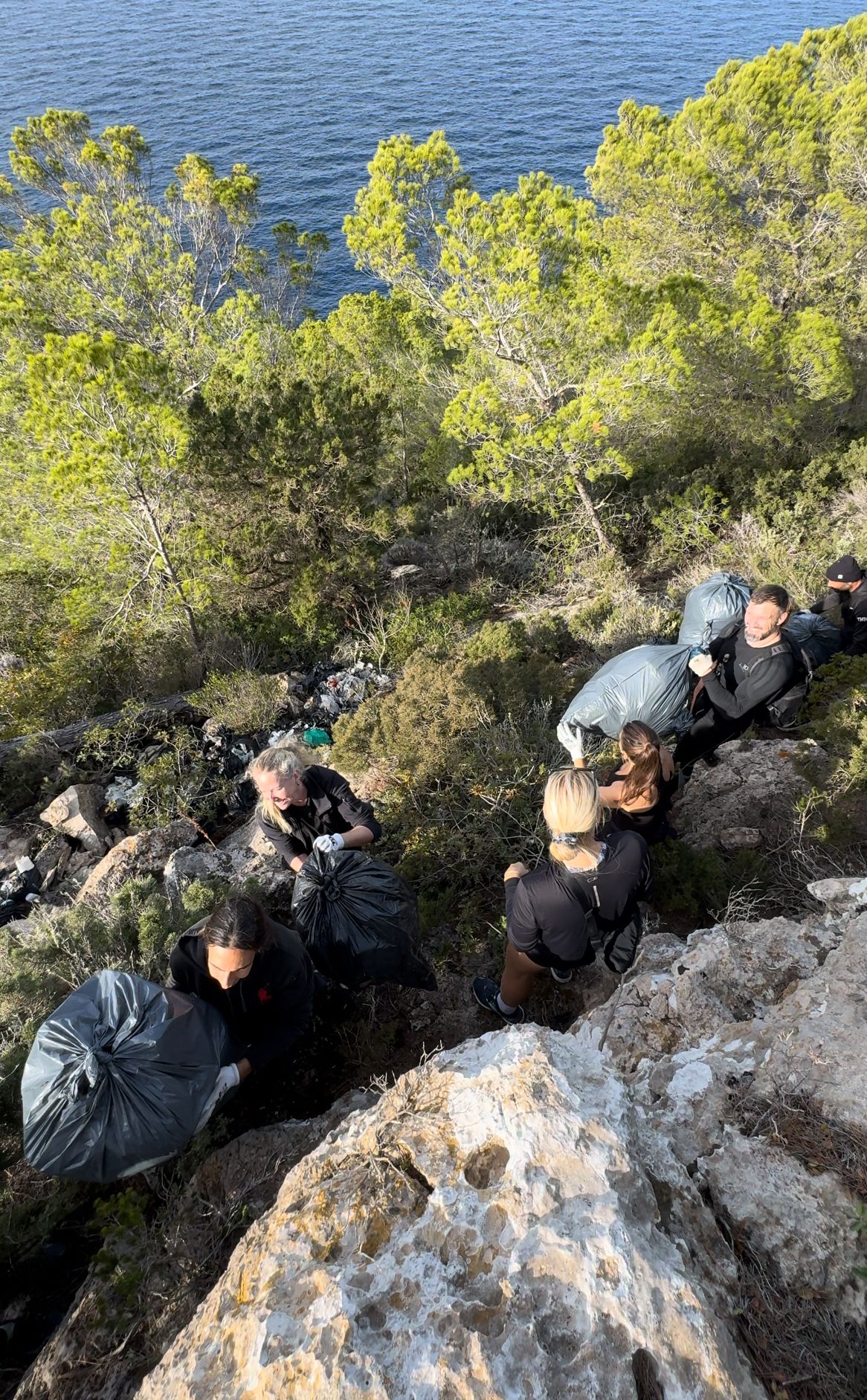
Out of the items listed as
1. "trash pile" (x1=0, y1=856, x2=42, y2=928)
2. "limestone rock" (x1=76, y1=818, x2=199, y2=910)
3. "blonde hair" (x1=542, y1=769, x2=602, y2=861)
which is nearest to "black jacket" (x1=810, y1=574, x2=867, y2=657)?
"blonde hair" (x1=542, y1=769, x2=602, y2=861)

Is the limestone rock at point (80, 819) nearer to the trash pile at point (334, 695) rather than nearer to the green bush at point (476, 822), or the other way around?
the trash pile at point (334, 695)

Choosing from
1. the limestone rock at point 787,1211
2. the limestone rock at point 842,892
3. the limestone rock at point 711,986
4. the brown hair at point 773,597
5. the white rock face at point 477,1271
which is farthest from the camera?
the brown hair at point 773,597

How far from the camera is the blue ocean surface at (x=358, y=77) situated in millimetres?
34125

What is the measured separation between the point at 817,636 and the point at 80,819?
614 cm

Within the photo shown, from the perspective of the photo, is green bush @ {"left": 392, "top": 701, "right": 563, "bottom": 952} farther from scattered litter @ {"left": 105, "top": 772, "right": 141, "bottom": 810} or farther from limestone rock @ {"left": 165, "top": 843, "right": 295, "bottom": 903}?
scattered litter @ {"left": 105, "top": 772, "right": 141, "bottom": 810}

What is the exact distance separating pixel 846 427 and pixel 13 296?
13.3 m

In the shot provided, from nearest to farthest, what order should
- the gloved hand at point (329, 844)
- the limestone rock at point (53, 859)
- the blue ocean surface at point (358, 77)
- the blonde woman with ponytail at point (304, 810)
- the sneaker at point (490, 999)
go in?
the sneaker at point (490, 999) < the gloved hand at point (329, 844) < the blonde woman with ponytail at point (304, 810) < the limestone rock at point (53, 859) < the blue ocean surface at point (358, 77)

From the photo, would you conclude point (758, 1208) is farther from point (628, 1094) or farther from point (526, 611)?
point (526, 611)

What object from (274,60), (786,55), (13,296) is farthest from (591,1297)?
(274,60)

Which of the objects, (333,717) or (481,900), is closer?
(481,900)

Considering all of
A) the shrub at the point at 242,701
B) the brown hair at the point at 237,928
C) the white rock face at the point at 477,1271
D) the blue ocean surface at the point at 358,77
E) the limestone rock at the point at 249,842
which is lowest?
the shrub at the point at 242,701

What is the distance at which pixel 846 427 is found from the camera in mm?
11766

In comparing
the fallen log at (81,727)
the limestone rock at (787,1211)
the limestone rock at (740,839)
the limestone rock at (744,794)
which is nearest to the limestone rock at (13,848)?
the fallen log at (81,727)

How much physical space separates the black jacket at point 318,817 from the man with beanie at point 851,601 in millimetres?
3724
